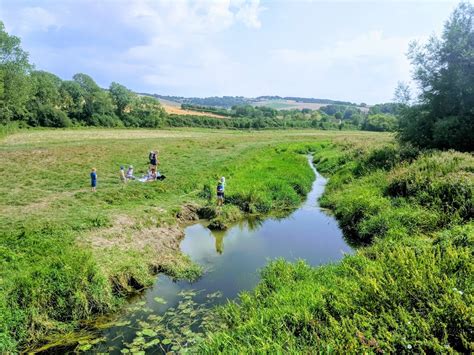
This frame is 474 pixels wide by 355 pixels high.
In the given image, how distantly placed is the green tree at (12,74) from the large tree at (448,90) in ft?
163

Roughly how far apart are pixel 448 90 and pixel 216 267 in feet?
64.6

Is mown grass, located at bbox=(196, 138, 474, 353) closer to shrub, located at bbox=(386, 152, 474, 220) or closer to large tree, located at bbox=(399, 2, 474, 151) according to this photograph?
shrub, located at bbox=(386, 152, 474, 220)

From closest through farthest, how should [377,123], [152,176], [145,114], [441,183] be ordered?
[441,183], [152,176], [145,114], [377,123]

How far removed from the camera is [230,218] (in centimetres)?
1598

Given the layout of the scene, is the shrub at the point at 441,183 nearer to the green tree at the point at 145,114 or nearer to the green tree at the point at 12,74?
the green tree at the point at 12,74

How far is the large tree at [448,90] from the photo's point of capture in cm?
2062

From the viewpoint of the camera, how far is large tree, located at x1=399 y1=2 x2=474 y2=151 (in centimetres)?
2062

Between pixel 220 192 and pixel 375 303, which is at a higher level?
pixel 375 303


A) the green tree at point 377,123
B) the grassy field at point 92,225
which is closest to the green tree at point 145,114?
the grassy field at point 92,225

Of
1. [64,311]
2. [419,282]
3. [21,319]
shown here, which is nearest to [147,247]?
[64,311]

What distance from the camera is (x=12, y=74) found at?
155 feet

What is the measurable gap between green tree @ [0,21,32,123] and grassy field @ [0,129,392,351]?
1010 inches

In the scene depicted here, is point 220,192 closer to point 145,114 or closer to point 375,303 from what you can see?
point 375,303

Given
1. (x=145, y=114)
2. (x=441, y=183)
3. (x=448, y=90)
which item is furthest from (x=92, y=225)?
(x=145, y=114)
